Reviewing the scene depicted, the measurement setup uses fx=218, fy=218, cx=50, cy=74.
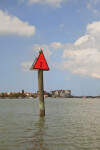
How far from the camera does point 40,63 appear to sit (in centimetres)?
1788

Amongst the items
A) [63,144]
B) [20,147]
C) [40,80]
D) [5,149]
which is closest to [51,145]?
[63,144]

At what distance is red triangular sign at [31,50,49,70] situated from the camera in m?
17.7

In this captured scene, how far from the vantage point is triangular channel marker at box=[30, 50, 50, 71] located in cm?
1773

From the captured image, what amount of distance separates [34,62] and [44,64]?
0.84 meters

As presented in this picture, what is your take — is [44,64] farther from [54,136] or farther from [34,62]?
[54,136]

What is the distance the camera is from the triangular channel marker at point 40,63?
17734 millimetres

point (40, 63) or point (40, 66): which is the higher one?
point (40, 63)

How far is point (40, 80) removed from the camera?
17.8 metres

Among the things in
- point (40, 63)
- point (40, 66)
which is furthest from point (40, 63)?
point (40, 66)

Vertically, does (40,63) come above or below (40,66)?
above

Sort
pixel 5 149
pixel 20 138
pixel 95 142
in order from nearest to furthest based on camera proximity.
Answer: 1. pixel 5 149
2. pixel 95 142
3. pixel 20 138

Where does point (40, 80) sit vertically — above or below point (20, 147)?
above

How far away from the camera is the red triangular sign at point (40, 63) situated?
58.2 feet

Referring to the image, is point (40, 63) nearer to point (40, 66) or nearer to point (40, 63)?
point (40, 63)
